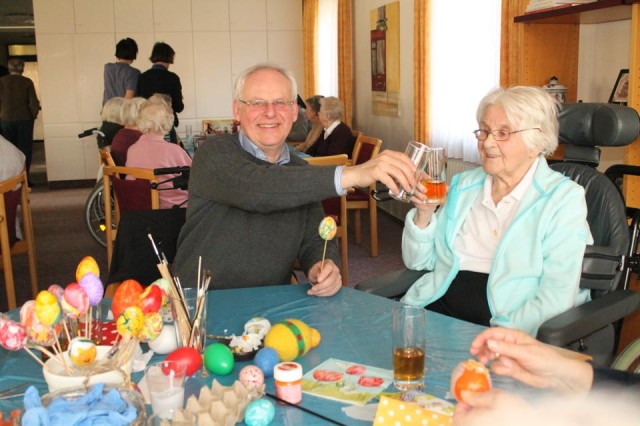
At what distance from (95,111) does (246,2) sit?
2.55 m

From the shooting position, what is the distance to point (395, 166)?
177 cm

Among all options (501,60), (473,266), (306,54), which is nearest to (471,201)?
(473,266)

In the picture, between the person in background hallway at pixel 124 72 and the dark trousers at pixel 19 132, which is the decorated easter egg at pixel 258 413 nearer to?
the person in background hallway at pixel 124 72

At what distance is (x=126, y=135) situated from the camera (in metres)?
5.44

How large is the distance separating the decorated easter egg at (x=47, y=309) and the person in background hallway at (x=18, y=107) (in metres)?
8.72

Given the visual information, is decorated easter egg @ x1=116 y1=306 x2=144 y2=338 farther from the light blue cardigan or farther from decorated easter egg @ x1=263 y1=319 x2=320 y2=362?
the light blue cardigan

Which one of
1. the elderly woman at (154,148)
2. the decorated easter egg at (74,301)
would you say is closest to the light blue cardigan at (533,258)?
the decorated easter egg at (74,301)

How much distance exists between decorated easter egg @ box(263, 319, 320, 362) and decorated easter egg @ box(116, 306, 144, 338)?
13.1 inches

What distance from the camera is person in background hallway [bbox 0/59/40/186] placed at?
940cm

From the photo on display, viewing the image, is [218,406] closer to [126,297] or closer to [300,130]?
[126,297]

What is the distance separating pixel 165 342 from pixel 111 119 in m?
5.26

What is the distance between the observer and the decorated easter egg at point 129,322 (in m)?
1.29

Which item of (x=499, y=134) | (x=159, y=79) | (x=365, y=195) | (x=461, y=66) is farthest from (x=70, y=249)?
(x=499, y=134)

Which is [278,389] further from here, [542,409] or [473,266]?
[473,266]
